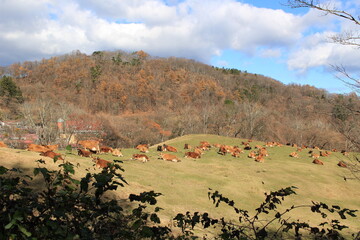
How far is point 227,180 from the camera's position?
476 inches

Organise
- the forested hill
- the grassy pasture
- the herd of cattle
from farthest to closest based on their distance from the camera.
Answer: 1. the forested hill
2. the herd of cattle
3. the grassy pasture

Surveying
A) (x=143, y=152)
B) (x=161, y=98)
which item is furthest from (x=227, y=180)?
(x=161, y=98)

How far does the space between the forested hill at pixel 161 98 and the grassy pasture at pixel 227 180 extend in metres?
21.2

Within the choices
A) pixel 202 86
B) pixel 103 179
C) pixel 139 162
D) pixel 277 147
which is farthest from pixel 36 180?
pixel 202 86

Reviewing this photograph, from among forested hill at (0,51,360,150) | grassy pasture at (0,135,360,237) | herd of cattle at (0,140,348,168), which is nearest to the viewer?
grassy pasture at (0,135,360,237)

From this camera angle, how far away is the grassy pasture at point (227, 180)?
811 cm

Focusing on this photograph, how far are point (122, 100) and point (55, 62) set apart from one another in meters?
48.1

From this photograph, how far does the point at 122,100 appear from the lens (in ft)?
300

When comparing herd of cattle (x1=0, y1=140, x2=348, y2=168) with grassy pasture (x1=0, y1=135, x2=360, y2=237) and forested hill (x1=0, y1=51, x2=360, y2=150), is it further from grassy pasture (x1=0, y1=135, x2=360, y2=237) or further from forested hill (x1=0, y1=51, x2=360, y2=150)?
forested hill (x1=0, y1=51, x2=360, y2=150)

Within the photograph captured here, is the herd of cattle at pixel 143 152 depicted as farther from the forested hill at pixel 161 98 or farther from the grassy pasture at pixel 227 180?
the forested hill at pixel 161 98

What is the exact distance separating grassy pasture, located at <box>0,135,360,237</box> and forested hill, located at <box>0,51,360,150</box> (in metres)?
21.2

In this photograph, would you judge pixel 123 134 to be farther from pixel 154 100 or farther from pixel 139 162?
pixel 154 100

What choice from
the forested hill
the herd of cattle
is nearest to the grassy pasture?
the herd of cattle

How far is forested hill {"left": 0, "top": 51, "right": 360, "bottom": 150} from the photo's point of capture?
141 ft
